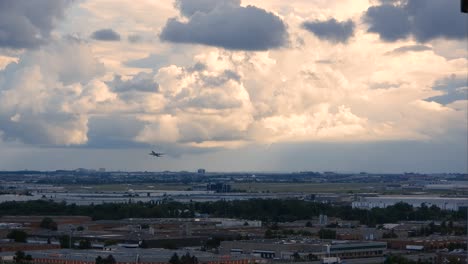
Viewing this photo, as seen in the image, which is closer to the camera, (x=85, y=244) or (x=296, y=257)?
(x=296, y=257)

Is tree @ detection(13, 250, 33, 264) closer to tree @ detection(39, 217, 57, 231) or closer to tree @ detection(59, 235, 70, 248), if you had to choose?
tree @ detection(59, 235, 70, 248)

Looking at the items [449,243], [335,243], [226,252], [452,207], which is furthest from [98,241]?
[452,207]

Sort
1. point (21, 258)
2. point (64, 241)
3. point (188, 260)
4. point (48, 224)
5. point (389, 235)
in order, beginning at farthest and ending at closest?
point (48, 224) < point (389, 235) < point (64, 241) < point (21, 258) < point (188, 260)

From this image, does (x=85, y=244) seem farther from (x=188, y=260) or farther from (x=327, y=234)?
(x=327, y=234)

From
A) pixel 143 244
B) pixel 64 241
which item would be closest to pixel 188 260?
pixel 143 244

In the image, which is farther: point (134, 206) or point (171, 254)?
point (134, 206)

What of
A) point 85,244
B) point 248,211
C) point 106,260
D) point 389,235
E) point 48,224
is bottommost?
point 106,260

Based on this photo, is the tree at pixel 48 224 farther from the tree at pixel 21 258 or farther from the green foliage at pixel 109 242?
the tree at pixel 21 258

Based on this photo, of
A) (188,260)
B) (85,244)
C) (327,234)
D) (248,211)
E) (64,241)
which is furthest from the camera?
(248,211)

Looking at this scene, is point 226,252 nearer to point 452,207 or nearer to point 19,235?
point 19,235

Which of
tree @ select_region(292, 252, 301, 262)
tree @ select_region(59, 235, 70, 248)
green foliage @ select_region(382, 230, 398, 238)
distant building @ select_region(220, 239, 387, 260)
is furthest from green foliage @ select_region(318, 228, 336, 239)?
tree @ select_region(59, 235, 70, 248)

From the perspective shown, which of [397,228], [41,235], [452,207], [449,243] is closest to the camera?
[449,243]
